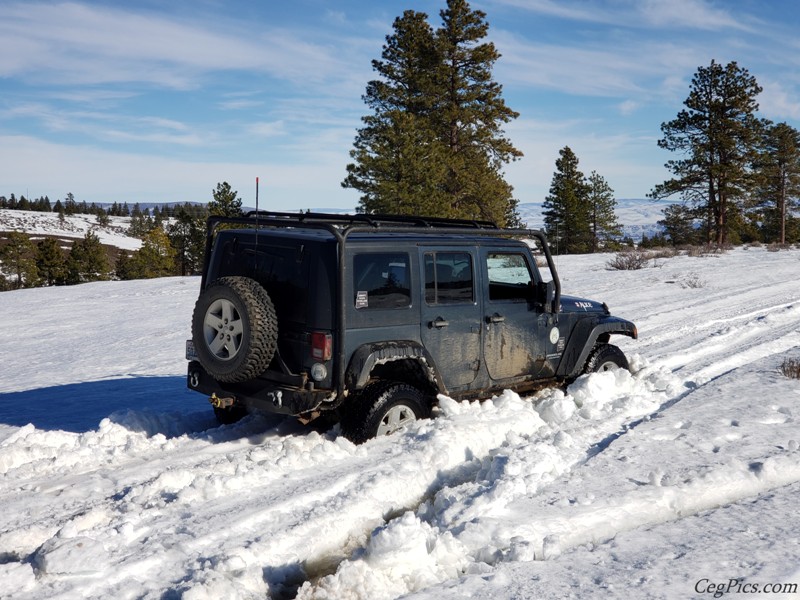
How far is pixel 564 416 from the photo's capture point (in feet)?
20.7

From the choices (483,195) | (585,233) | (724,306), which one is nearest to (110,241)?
(585,233)

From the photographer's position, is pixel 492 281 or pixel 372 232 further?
pixel 492 281

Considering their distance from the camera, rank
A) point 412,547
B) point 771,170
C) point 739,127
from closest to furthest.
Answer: point 412,547, point 739,127, point 771,170

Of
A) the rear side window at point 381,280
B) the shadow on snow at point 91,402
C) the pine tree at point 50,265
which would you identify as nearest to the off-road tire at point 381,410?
the rear side window at point 381,280

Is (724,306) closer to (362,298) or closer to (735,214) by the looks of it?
(362,298)

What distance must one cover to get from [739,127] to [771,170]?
1103 cm

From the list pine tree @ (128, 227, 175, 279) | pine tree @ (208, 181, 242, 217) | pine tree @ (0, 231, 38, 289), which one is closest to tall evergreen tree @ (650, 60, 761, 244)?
pine tree @ (208, 181, 242, 217)

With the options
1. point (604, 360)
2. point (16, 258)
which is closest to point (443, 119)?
point (604, 360)

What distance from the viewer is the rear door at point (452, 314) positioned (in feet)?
19.7

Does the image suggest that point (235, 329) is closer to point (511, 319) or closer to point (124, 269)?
point (511, 319)

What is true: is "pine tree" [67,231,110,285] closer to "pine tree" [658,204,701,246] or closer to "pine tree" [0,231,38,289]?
"pine tree" [0,231,38,289]

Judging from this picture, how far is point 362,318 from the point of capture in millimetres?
5504

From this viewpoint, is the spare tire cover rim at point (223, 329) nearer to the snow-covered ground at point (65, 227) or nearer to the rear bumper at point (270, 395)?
the rear bumper at point (270, 395)

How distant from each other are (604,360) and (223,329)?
172 inches
